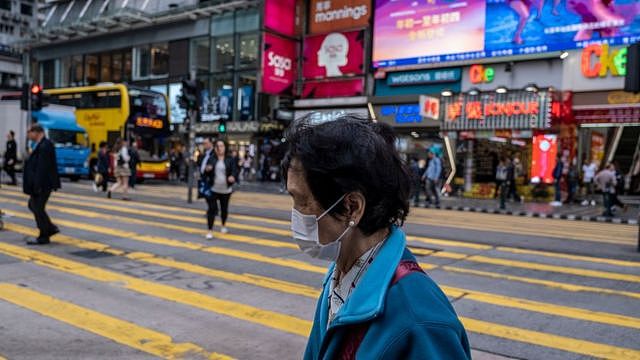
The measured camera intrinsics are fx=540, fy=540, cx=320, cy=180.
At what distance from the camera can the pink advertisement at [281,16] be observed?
95.5 ft

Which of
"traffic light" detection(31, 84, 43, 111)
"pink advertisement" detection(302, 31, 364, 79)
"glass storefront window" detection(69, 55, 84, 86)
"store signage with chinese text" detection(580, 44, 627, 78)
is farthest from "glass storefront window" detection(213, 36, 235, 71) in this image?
"store signage with chinese text" detection(580, 44, 627, 78)

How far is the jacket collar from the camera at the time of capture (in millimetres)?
1238

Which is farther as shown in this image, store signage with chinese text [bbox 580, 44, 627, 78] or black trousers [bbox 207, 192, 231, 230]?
store signage with chinese text [bbox 580, 44, 627, 78]

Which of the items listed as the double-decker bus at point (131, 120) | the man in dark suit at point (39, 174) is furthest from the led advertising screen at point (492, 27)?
the man in dark suit at point (39, 174)

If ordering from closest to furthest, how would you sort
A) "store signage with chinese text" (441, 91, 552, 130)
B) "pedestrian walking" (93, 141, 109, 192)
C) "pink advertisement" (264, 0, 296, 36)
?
"pedestrian walking" (93, 141, 109, 192)
"store signage with chinese text" (441, 91, 552, 130)
"pink advertisement" (264, 0, 296, 36)

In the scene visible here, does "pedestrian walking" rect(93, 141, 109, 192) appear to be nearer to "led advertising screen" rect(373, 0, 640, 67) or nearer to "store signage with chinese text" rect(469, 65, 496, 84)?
"led advertising screen" rect(373, 0, 640, 67)

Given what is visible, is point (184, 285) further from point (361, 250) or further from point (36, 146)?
point (361, 250)

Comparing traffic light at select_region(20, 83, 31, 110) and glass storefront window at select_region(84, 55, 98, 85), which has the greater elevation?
glass storefront window at select_region(84, 55, 98, 85)

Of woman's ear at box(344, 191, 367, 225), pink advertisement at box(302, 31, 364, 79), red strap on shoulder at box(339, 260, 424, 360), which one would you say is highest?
pink advertisement at box(302, 31, 364, 79)

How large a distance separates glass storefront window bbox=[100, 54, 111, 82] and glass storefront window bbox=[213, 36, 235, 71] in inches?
434

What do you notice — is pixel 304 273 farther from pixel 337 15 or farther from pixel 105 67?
pixel 105 67

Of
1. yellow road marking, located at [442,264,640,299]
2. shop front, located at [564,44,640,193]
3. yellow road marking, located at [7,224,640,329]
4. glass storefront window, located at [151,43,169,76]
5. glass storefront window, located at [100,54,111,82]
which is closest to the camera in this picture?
yellow road marking, located at [7,224,640,329]

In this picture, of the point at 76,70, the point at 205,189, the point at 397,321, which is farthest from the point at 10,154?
the point at 76,70

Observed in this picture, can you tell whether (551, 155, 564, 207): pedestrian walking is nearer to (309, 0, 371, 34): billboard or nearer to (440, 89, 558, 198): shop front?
(440, 89, 558, 198): shop front
